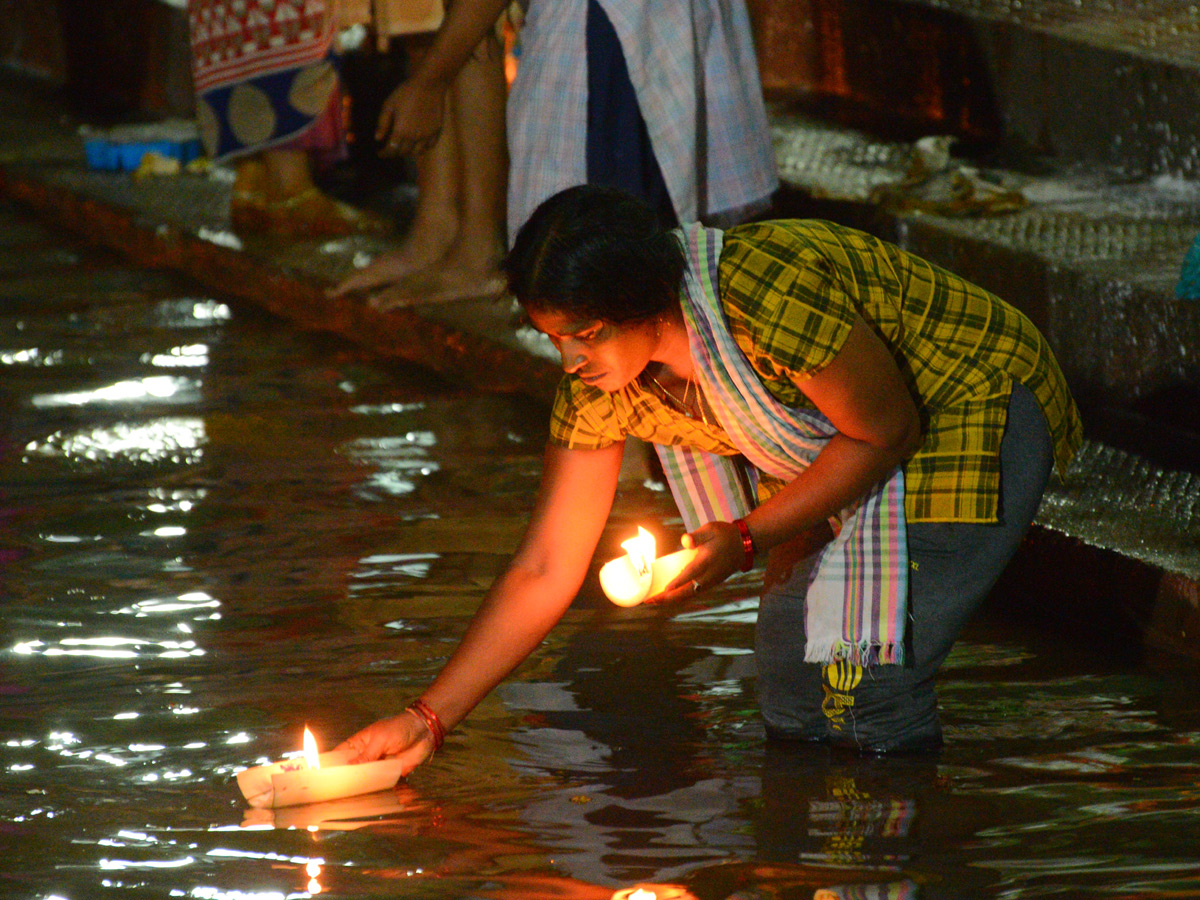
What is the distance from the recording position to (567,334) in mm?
2703

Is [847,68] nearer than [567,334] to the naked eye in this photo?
No

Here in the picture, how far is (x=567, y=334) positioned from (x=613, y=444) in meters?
0.40

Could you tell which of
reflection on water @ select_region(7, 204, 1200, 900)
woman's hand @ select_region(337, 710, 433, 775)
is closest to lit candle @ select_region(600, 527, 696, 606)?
reflection on water @ select_region(7, 204, 1200, 900)

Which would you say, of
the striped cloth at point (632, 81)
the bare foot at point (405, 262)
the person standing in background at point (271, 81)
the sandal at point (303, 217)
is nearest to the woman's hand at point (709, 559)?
the striped cloth at point (632, 81)

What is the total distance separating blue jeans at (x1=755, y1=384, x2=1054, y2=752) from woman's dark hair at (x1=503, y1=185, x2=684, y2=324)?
723 millimetres

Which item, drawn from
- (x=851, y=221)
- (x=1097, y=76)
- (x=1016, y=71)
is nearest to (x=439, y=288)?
(x=851, y=221)

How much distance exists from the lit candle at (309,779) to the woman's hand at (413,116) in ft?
7.02

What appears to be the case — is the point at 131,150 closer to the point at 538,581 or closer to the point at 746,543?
the point at 538,581

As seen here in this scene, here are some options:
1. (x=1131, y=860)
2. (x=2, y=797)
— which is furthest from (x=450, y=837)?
(x=1131, y=860)

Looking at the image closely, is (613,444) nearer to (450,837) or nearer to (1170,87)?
(450,837)

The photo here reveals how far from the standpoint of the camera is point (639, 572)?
8.79 feet

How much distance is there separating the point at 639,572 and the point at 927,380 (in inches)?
26.7

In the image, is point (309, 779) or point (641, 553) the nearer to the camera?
point (641, 553)

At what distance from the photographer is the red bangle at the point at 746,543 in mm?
2803
